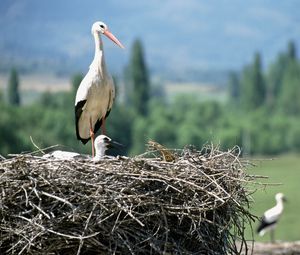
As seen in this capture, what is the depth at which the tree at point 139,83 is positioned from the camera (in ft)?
318

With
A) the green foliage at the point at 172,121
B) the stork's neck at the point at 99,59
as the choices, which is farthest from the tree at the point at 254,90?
the stork's neck at the point at 99,59

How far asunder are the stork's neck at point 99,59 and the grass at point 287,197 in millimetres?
2538

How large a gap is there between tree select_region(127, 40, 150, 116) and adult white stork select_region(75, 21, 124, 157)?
82948 mm

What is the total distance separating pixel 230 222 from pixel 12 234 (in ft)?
6.32

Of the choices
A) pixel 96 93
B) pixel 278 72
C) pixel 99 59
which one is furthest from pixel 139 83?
pixel 99 59

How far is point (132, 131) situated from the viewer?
79625 mm

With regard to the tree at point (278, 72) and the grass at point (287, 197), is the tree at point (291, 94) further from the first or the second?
the grass at point (287, 197)

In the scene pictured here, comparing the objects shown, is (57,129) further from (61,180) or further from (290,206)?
(61,180)

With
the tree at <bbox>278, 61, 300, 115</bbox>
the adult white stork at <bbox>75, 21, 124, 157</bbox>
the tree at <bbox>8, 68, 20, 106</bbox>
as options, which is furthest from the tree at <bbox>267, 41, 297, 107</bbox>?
the adult white stork at <bbox>75, 21, 124, 157</bbox>

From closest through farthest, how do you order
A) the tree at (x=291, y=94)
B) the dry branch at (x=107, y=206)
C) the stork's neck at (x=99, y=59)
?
the dry branch at (x=107, y=206) < the stork's neck at (x=99, y=59) < the tree at (x=291, y=94)

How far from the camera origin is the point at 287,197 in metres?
42.9

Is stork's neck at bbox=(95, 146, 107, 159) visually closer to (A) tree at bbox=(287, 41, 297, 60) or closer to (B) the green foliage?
(B) the green foliage

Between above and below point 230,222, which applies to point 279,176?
below

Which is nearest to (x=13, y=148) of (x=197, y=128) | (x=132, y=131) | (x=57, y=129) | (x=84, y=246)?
(x=57, y=129)
